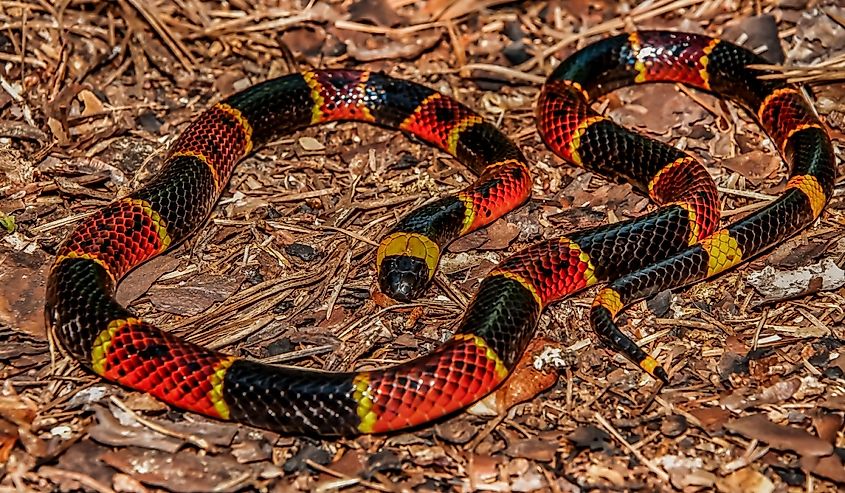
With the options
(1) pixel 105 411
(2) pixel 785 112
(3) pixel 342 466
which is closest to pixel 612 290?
(3) pixel 342 466

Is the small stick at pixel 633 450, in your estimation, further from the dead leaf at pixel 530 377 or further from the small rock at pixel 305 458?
the small rock at pixel 305 458

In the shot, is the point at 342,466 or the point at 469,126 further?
the point at 469,126

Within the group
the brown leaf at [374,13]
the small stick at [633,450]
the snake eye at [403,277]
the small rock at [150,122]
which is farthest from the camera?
the brown leaf at [374,13]

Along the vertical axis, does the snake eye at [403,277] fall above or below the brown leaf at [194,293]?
above

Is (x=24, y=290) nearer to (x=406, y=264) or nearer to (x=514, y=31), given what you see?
(x=406, y=264)

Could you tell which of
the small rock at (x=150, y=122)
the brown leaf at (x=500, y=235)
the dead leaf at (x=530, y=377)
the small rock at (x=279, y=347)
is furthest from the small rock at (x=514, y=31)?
the small rock at (x=279, y=347)

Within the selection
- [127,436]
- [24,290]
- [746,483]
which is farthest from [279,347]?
[746,483]

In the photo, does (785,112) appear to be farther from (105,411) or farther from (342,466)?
(105,411)

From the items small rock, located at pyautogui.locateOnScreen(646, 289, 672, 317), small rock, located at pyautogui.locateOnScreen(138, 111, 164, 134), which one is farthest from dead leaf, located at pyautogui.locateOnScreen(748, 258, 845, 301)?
small rock, located at pyautogui.locateOnScreen(138, 111, 164, 134)
